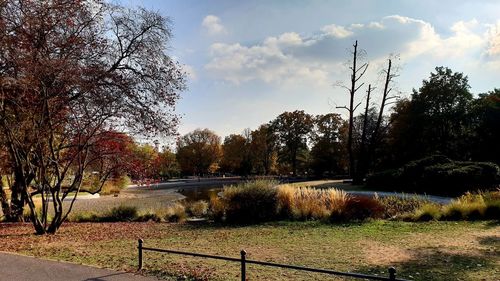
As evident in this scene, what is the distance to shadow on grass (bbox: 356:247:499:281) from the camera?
646 centimetres

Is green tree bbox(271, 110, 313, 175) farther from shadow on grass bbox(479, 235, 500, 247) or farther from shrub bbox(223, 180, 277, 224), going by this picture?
shadow on grass bbox(479, 235, 500, 247)

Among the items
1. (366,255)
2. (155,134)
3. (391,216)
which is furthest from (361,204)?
(155,134)

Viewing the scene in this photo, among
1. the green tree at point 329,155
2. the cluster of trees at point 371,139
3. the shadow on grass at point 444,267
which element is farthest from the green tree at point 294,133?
the shadow on grass at point 444,267

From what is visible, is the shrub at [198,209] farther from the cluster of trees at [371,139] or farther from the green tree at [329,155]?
the green tree at [329,155]

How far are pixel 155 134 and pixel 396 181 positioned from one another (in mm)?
15966

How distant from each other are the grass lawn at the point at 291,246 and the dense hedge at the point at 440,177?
9119mm

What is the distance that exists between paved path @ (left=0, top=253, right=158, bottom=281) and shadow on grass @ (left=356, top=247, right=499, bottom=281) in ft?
13.3

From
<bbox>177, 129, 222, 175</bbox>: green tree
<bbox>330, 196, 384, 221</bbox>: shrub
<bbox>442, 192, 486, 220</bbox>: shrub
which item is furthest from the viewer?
<bbox>177, 129, 222, 175</bbox>: green tree

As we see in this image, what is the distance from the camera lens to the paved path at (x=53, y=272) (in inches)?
258

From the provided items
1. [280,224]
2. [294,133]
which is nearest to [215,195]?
[280,224]

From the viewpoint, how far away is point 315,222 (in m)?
13.6

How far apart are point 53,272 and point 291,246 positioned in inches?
196

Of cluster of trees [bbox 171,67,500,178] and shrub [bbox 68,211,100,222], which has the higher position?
cluster of trees [bbox 171,67,500,178]

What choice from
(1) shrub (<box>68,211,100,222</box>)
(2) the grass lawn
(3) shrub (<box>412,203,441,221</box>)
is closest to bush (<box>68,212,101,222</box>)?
(1) shrub (<box>68,211,100,222</box>)
